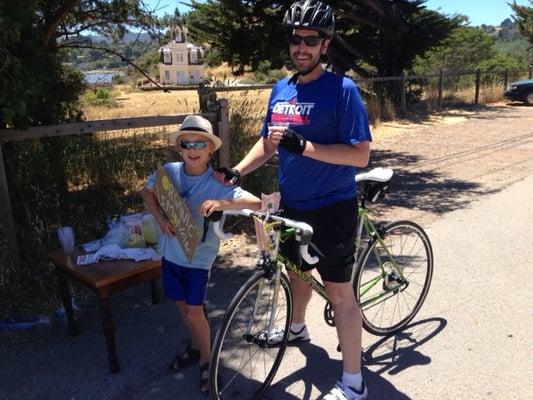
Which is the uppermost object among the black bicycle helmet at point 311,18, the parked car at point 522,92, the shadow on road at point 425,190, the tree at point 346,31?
the tree at point 346,31

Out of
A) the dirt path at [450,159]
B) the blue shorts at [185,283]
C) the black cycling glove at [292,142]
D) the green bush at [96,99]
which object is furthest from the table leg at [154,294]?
the green bush at [96,99]

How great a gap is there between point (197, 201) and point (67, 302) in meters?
Result: 1.41

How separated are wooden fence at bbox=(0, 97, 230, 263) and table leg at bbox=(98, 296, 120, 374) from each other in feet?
5.35

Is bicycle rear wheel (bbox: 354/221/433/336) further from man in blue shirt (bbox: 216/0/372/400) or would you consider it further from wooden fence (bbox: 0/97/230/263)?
wooden fence (bbox: 0/97/230/263)

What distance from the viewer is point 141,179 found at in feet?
22.1

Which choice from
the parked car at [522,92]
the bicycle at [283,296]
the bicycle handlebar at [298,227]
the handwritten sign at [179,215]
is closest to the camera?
the bicycle handlebar at [298,227]

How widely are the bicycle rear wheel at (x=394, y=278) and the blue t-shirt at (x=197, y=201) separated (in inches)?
39.7

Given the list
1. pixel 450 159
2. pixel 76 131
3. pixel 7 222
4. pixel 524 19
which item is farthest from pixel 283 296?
pixel 524 19

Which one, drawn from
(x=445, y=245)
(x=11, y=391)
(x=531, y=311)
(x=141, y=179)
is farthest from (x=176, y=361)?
(x=141, y=179)

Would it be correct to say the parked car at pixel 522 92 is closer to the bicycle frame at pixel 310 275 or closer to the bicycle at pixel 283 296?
the bicycle at pixel 283 296

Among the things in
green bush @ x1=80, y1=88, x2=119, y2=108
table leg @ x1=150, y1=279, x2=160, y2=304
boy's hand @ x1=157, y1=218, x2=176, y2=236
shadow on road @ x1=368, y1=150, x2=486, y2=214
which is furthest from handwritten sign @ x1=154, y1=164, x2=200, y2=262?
green bush @ x1=80, y1=88, x2=119, y2=108

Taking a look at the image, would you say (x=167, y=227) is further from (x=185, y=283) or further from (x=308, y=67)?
(x=308, y=67)

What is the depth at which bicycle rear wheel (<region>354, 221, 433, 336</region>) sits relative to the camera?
355 centimetres

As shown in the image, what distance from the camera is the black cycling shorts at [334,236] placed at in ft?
9.27
